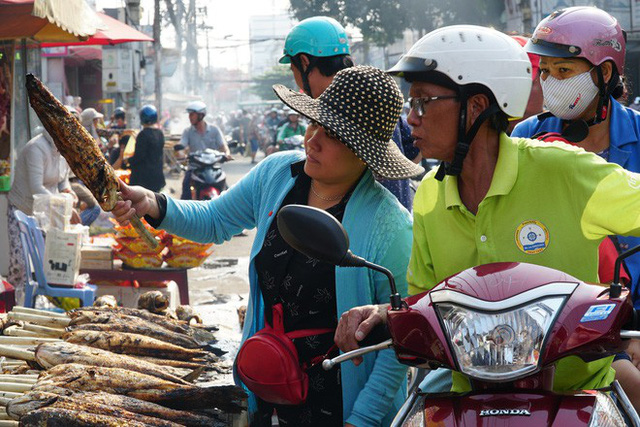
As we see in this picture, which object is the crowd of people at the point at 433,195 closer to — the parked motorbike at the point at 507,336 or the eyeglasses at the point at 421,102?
the eyeglasses at the point at 421,102

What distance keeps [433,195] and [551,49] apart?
1551 mm

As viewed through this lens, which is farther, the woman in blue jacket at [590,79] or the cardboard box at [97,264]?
the cardboard box at [97,264]

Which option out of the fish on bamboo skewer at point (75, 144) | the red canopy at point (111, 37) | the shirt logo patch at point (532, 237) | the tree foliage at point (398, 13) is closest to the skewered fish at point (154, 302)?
the fish on bamboo skewer at point (75, 144)

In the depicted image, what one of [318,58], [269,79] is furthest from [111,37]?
[269,79]

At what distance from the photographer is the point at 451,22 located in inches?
1612

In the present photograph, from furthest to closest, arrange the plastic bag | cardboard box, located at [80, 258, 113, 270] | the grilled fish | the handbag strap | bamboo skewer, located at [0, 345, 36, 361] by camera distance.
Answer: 1. cardboard box, located at [80, 258, 113, 270]
2. the plastic bag
3. bamboo skewer, located at [0, 345, 36, 361]
4. the grilled fish
5. the handbag strap

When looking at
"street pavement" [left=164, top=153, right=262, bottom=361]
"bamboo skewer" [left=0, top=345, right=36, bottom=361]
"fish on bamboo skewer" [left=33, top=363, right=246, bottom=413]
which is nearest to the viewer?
"fish on bamboo skewer" [left=33, top=363, right=246, bottom=413]

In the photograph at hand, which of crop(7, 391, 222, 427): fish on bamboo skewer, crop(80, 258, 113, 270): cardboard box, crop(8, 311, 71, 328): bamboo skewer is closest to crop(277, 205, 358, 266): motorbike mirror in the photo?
crop(7, 391, 222, 427): fish on bamboo skewer

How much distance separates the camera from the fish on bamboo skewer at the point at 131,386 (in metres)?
3.78

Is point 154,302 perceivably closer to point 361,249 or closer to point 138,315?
point 138,315

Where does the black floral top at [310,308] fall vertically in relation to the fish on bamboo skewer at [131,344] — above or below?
above

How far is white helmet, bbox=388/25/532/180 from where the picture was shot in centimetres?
262

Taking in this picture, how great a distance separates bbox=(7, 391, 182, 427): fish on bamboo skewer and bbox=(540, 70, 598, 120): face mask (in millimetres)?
2139

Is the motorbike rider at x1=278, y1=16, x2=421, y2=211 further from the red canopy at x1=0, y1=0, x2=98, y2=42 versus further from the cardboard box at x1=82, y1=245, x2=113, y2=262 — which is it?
the cardboard box at x1=82, y1=245, x2=113, y2=262
